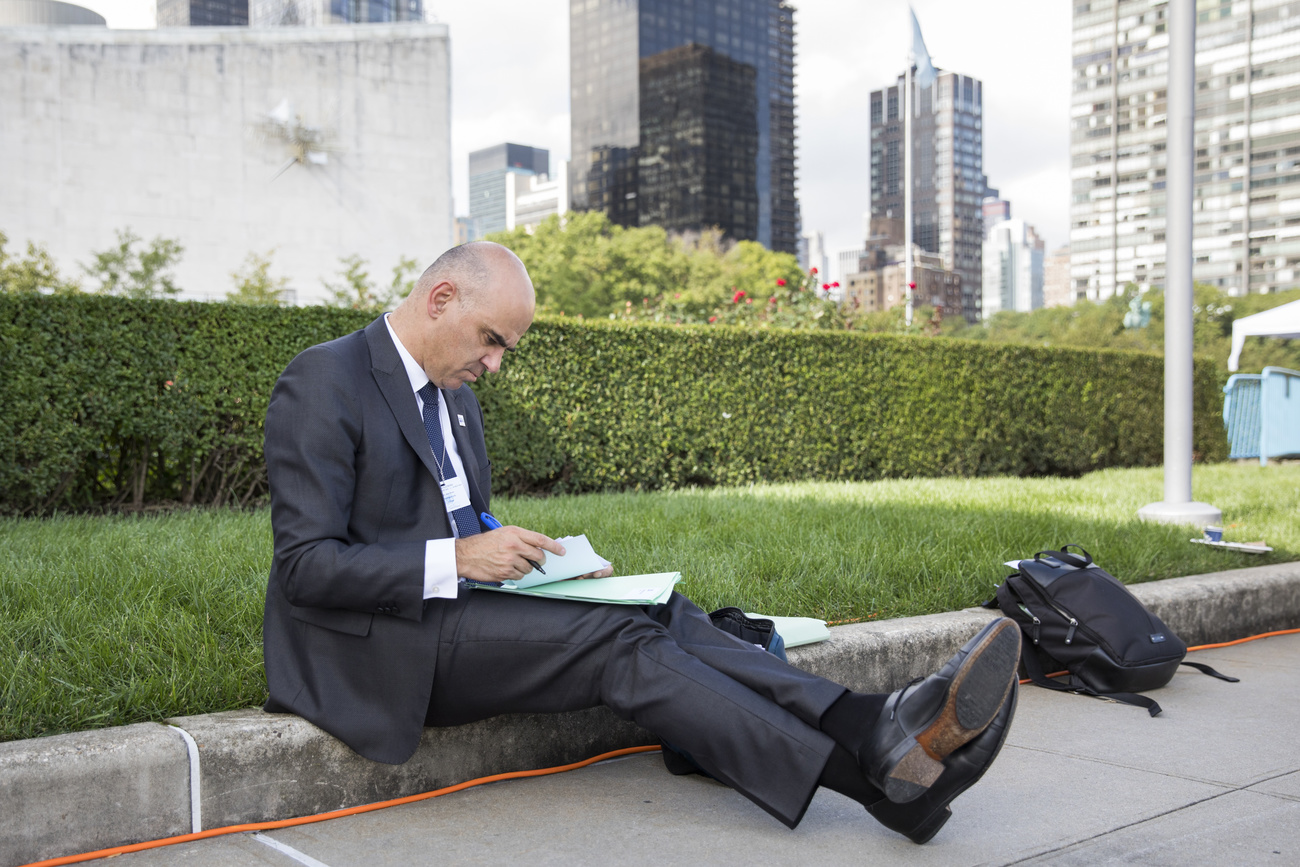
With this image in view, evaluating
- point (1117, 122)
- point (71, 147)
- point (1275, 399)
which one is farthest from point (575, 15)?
point (1275, 399)

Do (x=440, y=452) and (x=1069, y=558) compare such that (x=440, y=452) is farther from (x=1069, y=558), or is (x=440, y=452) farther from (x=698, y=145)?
(x=698, y=145)

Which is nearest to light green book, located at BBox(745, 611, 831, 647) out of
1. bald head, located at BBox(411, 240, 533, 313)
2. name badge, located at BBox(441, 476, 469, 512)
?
name badge, located at BBox(441, 476, 469, 512)

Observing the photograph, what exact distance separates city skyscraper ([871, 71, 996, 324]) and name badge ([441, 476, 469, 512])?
99712 millimetres

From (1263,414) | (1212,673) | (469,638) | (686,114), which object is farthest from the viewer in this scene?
(686,114)

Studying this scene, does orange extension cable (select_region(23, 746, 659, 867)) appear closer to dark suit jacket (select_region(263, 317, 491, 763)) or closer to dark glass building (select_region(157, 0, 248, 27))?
dark suit jacket (select_region(263, 317, 491, 763))

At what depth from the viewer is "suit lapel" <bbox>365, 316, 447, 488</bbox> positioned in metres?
2.76

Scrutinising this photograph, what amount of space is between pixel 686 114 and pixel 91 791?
5500 inches

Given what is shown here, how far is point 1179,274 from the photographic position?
7.62 metres

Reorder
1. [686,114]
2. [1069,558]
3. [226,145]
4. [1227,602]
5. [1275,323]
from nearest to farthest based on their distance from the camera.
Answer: [1069,558] → [1227,602] → [1275,323] → [226,145] → [686,114]

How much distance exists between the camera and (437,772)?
295cm

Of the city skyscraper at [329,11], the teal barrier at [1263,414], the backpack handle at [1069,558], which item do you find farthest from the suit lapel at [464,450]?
the city skyscraper at [329,11]

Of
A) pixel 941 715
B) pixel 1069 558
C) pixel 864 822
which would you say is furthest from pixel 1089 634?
pixel 941 715

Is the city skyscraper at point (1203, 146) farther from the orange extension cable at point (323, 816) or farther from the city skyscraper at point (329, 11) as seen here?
the orange extension cable at point (323, 816)

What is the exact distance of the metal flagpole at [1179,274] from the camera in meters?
7.51
